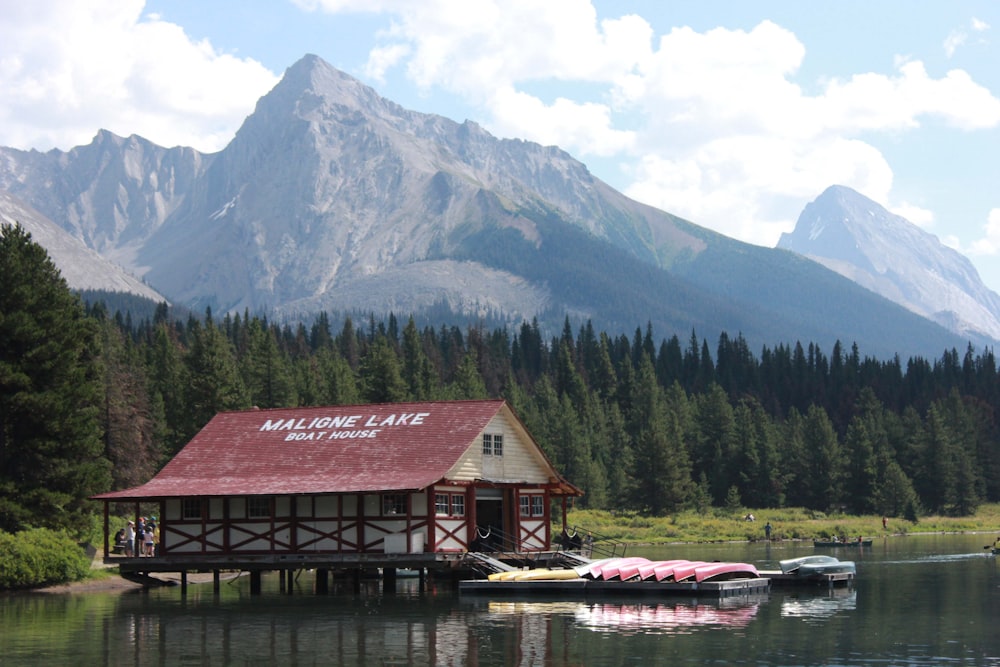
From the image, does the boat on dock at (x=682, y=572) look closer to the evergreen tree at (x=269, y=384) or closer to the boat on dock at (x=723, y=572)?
the boat on dock at (x=723, y=572)

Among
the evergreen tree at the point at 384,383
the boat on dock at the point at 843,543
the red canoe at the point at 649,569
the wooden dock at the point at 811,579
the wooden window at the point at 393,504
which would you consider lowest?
the boat on dock at the point at 843,543

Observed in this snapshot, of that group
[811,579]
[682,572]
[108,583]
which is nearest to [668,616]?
[682,572]

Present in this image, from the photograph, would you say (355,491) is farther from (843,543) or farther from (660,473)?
(660,473)

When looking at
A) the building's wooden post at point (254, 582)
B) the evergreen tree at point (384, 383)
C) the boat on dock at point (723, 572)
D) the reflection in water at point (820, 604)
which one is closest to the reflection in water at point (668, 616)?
the reflection in water at point (820, 604)

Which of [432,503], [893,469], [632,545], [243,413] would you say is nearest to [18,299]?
[243,413]

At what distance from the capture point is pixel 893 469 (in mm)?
136375

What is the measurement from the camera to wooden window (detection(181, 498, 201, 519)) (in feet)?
203

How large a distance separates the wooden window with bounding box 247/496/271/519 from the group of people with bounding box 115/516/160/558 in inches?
221

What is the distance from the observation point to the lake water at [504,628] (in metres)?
37.6

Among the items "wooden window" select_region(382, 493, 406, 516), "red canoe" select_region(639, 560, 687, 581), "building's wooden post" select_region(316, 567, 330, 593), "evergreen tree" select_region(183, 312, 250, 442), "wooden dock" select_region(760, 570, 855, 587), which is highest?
"evergreen tree" select_region(183, 312, 250, 442)

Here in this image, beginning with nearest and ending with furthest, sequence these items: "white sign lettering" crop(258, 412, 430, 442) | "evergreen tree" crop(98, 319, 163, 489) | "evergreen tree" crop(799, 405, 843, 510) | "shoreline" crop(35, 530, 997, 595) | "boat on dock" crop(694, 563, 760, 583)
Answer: "boat on dock" crop(694, 563, 760, 583), "shoreline" crop(35, 530, 997, 595), "white sign lettering" crop(258, 412, 430, 442), "evergreen tree" crop(98, 319, 163, 489), "evergreen tree" crop(799, 405, 843, 510)

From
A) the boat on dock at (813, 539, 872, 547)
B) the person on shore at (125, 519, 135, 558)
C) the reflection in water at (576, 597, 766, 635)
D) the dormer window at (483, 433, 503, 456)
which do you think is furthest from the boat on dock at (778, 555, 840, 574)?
the boat on dock at (813, 539, 872, 547)

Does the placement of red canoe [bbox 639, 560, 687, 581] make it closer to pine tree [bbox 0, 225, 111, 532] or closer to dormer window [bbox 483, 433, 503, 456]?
dormer window [bbox 483, 433, 503, 456]

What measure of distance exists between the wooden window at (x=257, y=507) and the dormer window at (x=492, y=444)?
10.4 meters
